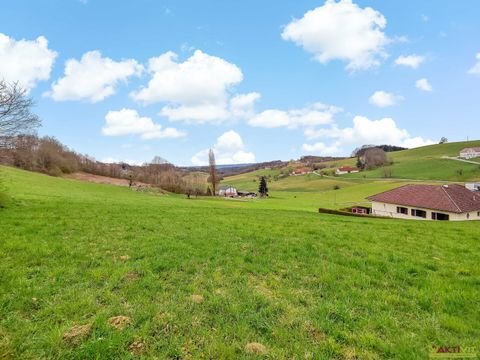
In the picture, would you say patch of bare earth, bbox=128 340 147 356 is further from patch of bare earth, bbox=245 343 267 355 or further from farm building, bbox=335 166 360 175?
farm building, bbox=335 166 360 175

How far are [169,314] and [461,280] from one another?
587cm

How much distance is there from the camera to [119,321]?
4078 millimetres

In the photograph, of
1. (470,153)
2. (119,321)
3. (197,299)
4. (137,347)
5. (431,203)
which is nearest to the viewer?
(137,347)

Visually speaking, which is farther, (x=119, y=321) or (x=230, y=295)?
(x=230, y=295)

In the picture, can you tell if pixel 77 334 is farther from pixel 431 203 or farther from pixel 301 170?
pixel 301 170

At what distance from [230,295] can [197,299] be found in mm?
593

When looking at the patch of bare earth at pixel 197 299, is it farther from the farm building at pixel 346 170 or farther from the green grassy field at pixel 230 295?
the farm building at pixel 346 170

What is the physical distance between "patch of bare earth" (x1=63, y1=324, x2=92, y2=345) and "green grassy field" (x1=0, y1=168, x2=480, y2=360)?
0.02m

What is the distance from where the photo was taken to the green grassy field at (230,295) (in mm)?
3646

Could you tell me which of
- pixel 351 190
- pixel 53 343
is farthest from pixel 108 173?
pixel 53 343

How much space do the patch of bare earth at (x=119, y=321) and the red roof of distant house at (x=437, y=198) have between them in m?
39.6

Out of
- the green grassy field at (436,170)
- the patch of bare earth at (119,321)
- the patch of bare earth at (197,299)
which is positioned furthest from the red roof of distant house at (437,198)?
the green grassy field at (436,170)

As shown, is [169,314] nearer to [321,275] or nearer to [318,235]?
[321,275]

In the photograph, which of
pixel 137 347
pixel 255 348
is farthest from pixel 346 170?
pixel 137 347
